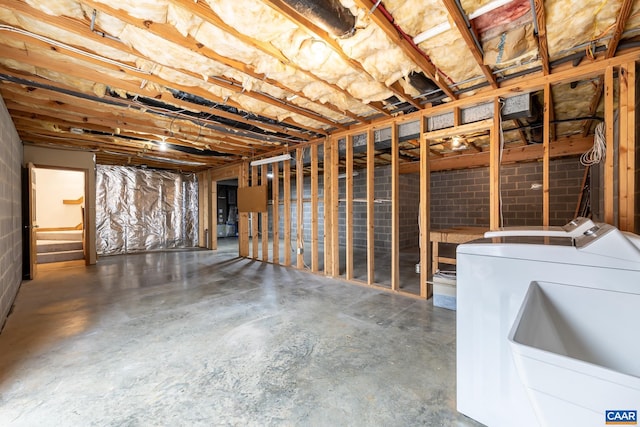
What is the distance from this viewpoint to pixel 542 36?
2006 millimetres

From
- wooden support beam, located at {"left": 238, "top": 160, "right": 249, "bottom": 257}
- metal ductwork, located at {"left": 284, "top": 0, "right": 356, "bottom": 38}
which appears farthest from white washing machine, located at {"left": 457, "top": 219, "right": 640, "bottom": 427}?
wooden support beam, located at {"left": 238, "top": 160, "right": 249, "bottom": 257}

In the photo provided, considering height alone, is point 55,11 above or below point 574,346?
above

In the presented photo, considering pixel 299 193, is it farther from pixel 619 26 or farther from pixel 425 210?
pixel 619 26

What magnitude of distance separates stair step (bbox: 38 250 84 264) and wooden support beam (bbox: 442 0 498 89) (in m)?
7.38

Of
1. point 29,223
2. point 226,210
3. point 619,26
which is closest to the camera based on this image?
point 619,26

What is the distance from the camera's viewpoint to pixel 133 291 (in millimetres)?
3777

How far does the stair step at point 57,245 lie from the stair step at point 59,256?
0.10 meters

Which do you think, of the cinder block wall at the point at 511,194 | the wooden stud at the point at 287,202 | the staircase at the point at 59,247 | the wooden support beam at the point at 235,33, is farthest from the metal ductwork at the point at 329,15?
the staircase at the point at 59,247

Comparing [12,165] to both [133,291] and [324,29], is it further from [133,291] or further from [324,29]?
[324,29]

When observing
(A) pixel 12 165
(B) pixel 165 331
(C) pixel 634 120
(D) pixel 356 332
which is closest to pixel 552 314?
(D) pixel 356 332

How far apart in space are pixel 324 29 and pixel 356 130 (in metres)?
2.23

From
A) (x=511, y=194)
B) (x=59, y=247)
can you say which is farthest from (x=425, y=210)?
(x=59, y=247)

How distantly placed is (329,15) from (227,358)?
2.52 meters
